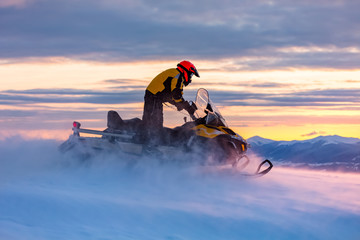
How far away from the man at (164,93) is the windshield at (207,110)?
40 centimetres

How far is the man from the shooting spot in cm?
1404

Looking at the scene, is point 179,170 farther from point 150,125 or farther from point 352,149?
point 352,149

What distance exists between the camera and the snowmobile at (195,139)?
1393 cm

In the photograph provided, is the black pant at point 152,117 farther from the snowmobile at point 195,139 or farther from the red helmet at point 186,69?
the red helmet at point 186,69

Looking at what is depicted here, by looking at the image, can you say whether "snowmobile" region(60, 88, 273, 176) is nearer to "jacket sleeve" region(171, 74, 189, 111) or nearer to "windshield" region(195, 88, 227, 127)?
"windshield" region(195, 88, 227, 127)

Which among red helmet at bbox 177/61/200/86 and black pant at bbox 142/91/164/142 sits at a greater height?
red helmet at bbox 177/61/200/86

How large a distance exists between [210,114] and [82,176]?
381 cm

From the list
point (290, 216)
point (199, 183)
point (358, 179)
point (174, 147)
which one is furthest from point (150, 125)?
point (358, 179)

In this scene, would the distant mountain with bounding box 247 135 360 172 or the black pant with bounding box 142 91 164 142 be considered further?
the distant mountain with bounding box 247 135 360 172

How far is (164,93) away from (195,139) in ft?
4.74

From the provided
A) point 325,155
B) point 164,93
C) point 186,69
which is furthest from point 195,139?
point 325,155

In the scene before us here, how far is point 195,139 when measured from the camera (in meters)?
14.0

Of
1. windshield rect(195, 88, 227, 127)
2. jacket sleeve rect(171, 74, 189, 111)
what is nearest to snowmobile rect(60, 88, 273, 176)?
windshield rect(195, 88, 227, 127)

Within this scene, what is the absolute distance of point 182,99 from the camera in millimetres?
14148
